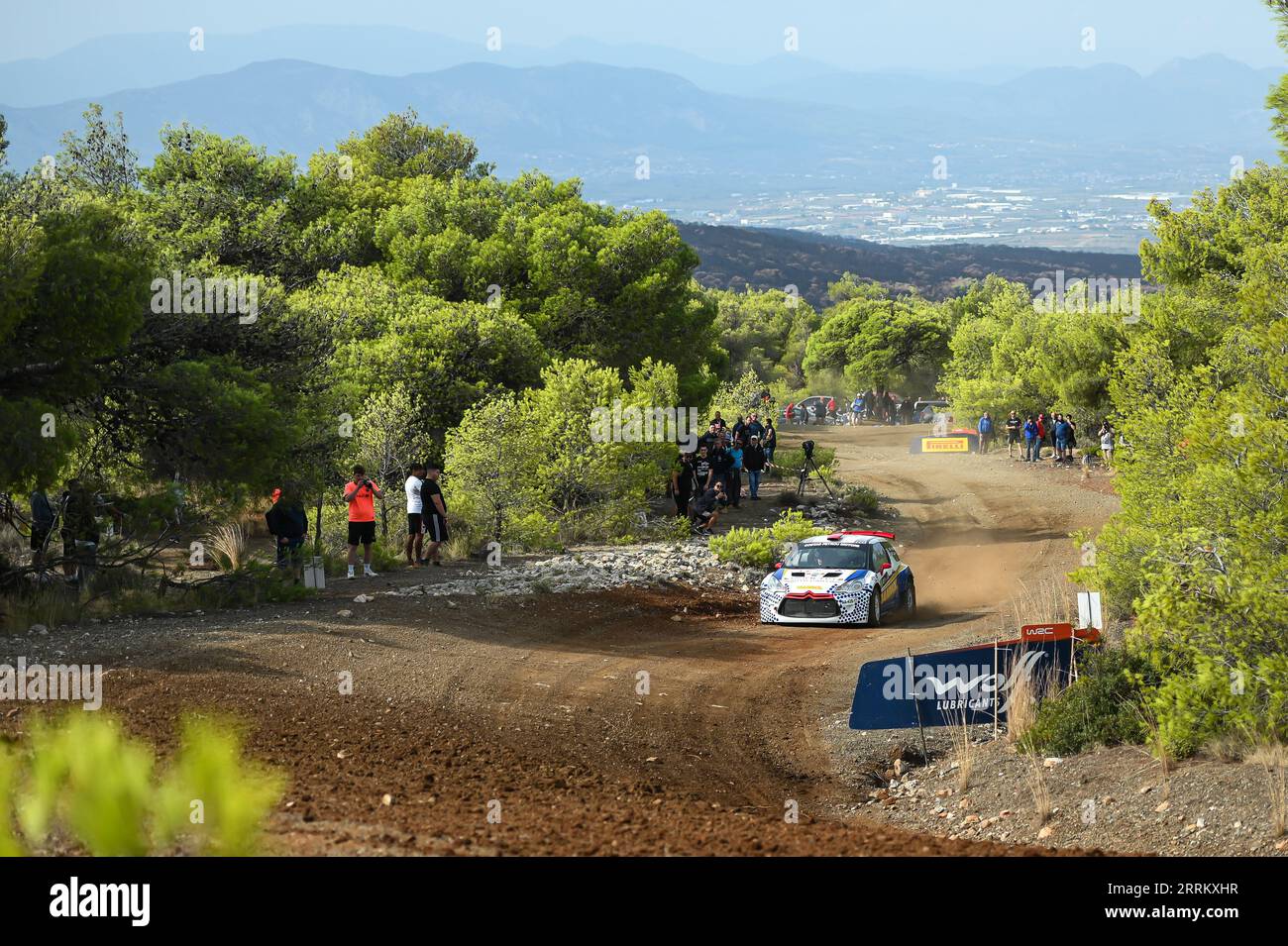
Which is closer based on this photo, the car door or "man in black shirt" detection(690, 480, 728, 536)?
the car door

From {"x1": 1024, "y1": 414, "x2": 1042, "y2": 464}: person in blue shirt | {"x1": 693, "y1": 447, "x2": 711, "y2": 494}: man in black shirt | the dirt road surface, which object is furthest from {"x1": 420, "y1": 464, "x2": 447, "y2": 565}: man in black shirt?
{"x1": 1024, "y1": 414, "x2": 1042, "y2": 464}: person in blue shirt

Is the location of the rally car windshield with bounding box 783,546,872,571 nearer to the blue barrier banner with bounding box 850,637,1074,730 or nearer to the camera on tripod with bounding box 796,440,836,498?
the blue barrier banner with bounding box 850,637,1074,730

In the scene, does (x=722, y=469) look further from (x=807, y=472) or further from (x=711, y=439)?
(x=807, y=472)

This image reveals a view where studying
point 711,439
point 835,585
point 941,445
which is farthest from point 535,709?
point 941,445

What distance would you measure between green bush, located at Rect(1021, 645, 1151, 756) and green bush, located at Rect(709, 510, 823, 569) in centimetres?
1086

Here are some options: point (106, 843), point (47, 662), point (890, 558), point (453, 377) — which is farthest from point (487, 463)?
point (106, 843)

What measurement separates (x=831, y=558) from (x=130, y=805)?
48.1 feet

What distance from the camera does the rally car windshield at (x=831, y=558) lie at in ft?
64.7

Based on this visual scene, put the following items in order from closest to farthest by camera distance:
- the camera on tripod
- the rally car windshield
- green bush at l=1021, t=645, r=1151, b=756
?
green bush at l=1021, t=645, r=1151, b=756 < the rally car windshield < the camera on tripod

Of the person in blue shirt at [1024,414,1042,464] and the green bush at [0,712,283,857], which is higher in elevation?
the green bush at [0,712,283,857]

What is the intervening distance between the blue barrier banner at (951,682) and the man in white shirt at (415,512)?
32.2 feet

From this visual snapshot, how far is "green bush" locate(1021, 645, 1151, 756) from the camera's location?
1122cm

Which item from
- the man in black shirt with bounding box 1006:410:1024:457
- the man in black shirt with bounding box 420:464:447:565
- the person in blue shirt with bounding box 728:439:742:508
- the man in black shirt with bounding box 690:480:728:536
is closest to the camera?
the man in black shirt with bounding box 420:464:447:565

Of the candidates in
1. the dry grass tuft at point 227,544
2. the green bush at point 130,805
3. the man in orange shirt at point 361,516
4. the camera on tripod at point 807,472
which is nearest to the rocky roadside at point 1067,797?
the green bush at point 130,805
